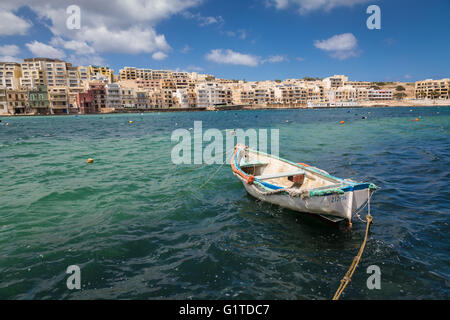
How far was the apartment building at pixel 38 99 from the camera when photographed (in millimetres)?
105250

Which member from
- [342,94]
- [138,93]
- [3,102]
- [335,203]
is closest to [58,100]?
[3,102]

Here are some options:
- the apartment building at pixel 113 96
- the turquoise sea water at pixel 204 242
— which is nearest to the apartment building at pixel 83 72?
the apartment building at pixel 113 96

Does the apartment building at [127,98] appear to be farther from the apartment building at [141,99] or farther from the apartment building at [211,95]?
the apartment building at [211,95]

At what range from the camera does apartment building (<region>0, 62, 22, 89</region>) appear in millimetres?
118000

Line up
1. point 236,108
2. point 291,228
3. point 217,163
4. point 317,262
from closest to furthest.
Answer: point 317,262
point 291,228
point 217,163
point 236,108

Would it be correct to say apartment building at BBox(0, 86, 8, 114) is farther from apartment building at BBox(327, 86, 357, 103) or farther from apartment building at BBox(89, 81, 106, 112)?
apartment building at BBox(327, 86, 357, 103)

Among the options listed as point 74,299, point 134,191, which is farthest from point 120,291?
point 134,191

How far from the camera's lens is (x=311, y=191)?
7.48 m

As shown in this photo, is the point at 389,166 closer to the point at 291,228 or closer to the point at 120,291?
the point at 291,228

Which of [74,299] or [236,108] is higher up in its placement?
[236,108]

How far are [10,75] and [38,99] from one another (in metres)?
36.2

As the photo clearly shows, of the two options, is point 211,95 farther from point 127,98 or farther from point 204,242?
point 204,242

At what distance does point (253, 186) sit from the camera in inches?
386

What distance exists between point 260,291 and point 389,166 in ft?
43.9
